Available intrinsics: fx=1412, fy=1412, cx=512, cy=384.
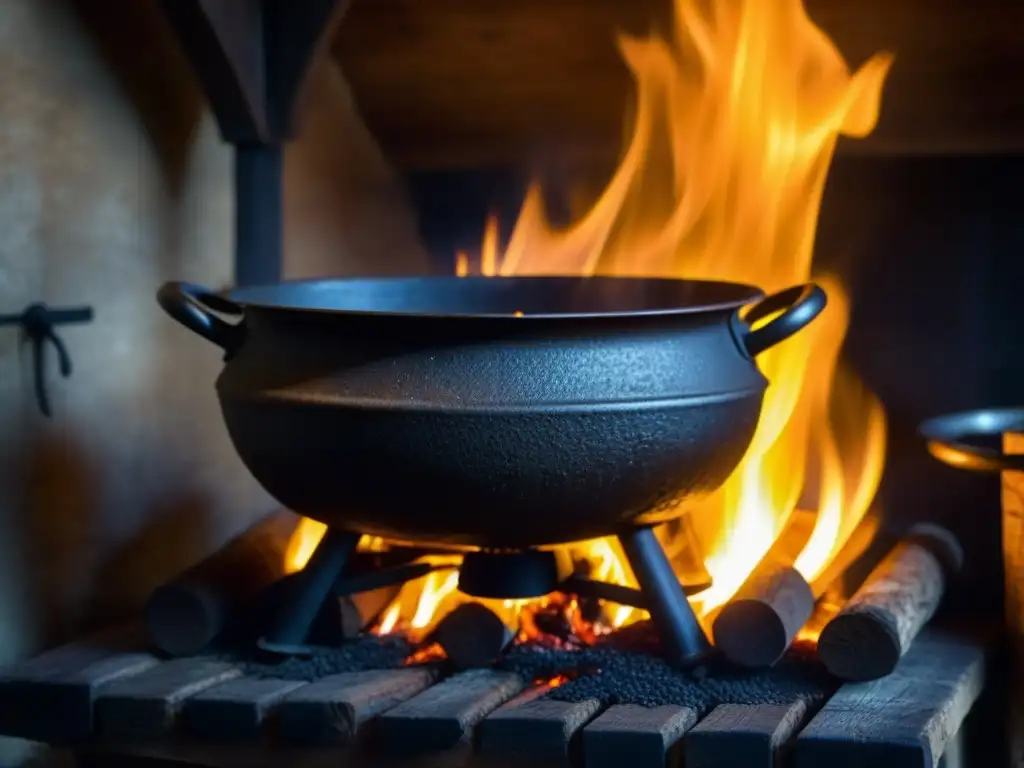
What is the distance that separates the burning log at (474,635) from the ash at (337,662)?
3.1 inches

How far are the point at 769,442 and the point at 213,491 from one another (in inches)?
35.3

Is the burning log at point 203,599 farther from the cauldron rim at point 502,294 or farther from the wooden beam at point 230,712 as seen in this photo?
the cauldron rim at point 502,294

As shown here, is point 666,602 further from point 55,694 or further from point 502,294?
point 55,694

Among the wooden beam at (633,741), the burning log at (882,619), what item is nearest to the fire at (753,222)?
the burning log at (882,619)

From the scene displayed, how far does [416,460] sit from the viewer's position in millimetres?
1514

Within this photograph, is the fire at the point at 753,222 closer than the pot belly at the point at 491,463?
No

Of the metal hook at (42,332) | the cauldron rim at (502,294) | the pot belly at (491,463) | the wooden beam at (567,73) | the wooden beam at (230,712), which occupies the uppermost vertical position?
the wooden beam at (567,73)

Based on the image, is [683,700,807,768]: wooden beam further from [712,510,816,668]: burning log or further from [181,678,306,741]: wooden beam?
[181,678,306,741]: wooden beam

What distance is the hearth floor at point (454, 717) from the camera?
4.70 ft

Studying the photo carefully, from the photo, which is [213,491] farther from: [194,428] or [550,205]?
[550,205]

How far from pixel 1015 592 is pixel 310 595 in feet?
2.87

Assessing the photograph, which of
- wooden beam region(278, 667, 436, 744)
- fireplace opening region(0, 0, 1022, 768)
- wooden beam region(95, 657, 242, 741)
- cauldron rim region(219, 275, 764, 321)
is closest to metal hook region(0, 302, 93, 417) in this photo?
fireplace opening region(0, 0, 1022, 768)

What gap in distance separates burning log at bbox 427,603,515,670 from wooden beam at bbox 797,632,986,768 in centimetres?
39

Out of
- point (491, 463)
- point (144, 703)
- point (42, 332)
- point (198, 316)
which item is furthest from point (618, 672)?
point (42, 332)
